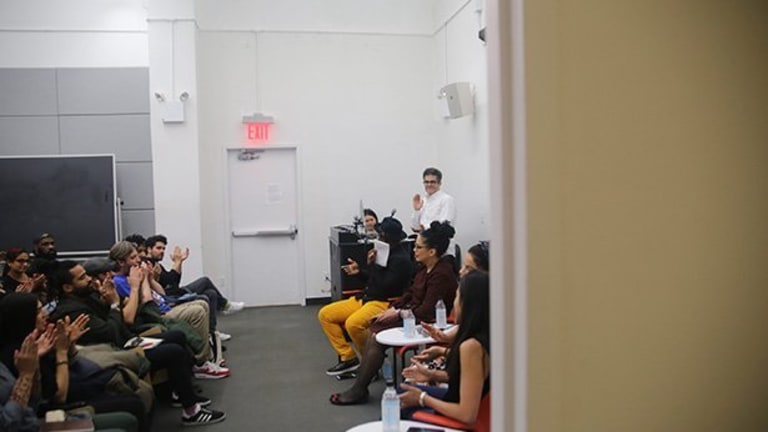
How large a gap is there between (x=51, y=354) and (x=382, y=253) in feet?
Result: 8.37

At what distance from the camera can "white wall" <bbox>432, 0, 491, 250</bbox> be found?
6406 millimetres

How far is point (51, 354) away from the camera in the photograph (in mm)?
2992

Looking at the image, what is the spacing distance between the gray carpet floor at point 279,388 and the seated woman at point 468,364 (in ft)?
4.78

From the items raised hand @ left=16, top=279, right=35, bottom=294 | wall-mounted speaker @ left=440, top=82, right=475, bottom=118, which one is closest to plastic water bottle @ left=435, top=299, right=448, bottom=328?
raised hand @ left=16, top=279, right=35, bottom=294

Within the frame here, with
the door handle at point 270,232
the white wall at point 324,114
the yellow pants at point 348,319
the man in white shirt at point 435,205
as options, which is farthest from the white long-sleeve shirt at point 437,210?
the door handle at point 270,232

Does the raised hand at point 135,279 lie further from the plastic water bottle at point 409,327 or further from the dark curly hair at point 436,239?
the dark curly hair at point 436,239

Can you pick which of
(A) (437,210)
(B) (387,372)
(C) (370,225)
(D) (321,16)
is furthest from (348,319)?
(D) (321,16)

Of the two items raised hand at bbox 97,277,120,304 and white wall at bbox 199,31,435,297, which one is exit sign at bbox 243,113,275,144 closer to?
white wall at bbox 199,31,435,297

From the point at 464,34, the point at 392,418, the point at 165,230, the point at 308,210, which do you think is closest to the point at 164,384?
the point at 392,418

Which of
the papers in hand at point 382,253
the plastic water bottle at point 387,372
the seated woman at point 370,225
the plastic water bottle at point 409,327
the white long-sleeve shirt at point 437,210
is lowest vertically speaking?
the plastic water bottle at point 387,372

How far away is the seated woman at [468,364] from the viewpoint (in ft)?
7.97

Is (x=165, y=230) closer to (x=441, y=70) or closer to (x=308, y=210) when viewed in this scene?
(x=308, y=210)

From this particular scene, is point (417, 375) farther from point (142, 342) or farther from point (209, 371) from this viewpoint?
point (209, 371)

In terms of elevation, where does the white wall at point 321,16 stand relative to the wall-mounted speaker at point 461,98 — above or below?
above
